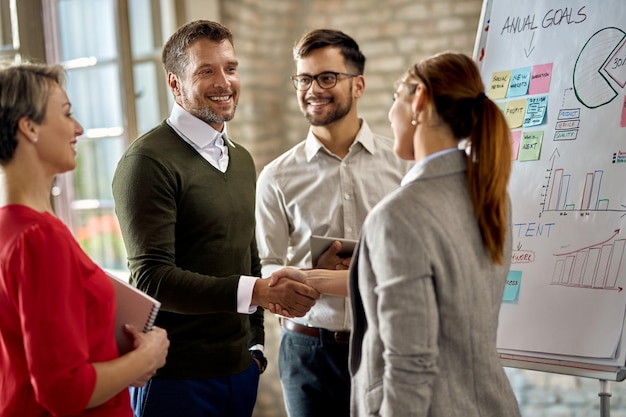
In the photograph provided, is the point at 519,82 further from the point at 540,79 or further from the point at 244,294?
the point at 244,294

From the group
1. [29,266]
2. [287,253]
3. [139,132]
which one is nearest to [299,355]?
[287,253]

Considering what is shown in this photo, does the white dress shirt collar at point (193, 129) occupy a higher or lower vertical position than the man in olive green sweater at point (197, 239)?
higher

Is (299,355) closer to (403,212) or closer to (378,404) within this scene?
(378,404)

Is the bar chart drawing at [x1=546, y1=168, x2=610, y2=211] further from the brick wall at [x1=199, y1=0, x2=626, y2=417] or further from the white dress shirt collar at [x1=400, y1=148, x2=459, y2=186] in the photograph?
the brick wall at [x1=199, y1=0, x2=626, y2=417]

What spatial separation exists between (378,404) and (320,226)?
96cm

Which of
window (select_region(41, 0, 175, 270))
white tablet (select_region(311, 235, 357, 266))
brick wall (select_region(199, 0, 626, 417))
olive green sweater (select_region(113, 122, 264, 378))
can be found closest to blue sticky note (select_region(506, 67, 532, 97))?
white tablet (select_region(311, 235, 357, 266))

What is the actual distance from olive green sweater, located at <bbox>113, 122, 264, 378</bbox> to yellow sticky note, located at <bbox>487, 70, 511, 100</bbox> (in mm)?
891

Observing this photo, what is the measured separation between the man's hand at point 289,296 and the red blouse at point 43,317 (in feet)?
2.28

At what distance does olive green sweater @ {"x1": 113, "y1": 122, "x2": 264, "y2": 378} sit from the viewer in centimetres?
175

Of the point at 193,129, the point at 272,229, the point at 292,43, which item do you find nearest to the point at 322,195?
the point at 272,229

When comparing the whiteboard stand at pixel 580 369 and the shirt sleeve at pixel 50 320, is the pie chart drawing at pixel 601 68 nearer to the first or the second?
the whiteboard stand at pixel 580 369

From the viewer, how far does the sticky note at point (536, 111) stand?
206cm

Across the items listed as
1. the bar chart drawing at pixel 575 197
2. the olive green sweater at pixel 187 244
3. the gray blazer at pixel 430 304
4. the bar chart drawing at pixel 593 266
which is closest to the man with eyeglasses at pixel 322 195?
the olive green sweater at pixel 187 244

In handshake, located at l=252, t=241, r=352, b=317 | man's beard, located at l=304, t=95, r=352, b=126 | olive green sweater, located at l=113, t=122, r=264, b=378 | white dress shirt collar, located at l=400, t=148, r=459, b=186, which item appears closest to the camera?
white dress shirt collar, located at l=400, t=148, r=459, b=186
